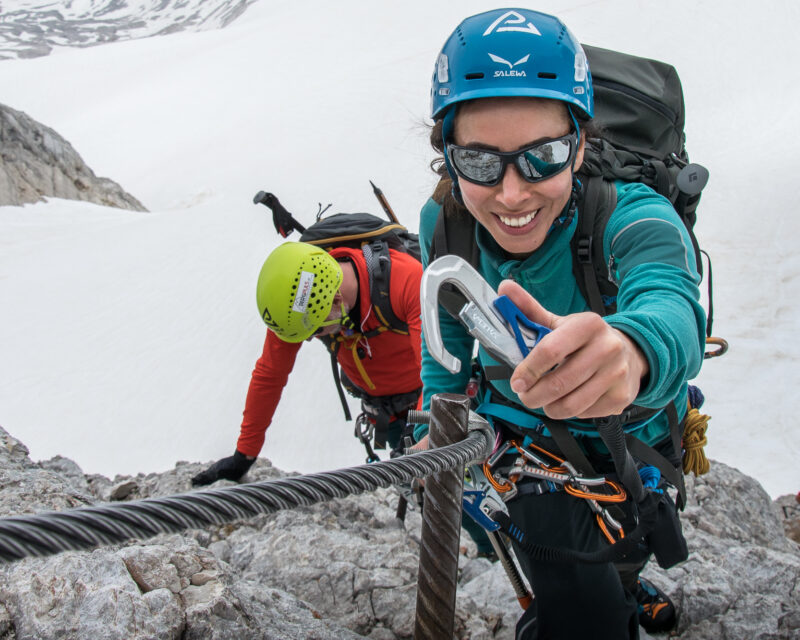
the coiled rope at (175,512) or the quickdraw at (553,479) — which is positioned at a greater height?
the quickdraw at (553,479)

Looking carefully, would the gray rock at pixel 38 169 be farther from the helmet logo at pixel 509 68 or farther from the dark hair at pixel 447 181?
the helmet logo at pixel 509 68

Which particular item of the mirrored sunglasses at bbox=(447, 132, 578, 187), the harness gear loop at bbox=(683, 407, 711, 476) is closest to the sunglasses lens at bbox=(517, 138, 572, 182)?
the mirrored sunglasses at bbox=(447, 132, 578, 187)

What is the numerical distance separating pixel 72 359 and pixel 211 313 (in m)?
2.15

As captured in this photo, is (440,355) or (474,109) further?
(474,109)

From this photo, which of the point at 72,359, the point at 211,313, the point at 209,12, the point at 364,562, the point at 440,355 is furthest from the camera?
the point at 209,12

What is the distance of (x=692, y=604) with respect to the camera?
2.67m

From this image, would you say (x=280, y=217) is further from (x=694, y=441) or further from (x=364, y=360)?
(x=694, y=441)

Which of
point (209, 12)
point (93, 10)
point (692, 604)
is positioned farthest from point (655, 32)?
point (93, 10)

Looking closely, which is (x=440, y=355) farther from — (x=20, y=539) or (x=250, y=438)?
(x=250, y=438)

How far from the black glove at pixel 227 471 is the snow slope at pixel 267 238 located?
2792mm

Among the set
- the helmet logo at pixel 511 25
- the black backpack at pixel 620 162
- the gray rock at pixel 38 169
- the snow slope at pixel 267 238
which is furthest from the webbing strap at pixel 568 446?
the gray rock at pixel 38 169

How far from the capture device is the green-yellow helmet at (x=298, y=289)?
3.39 metres

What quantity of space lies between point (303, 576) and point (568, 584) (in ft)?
4.33

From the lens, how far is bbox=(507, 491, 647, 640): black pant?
1.89 meters
